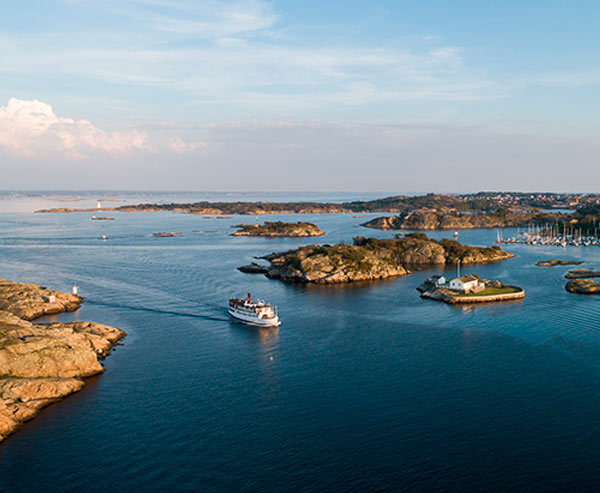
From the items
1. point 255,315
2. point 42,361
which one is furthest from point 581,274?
point 42,361

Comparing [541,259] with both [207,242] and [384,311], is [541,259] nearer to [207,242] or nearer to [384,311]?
[384,311]

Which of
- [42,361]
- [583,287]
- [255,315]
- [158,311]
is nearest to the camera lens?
[42,361]

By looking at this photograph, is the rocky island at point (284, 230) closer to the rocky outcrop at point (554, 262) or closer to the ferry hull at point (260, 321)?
the rocky outcrop at point (554, 262)

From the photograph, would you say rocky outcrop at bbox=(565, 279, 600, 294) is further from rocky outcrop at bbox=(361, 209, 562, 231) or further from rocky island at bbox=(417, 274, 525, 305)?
rocky outcrop at bbox=(361, 209, 562, 231)

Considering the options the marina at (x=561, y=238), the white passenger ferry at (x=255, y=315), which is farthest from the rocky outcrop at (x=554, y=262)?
the white passenger ferry at (x=255, y=315)

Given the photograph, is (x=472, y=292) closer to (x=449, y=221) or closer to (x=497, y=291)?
(x=497, y=291)

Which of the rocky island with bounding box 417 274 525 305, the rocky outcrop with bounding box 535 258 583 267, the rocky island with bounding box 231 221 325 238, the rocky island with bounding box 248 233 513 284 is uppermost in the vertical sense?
the rocky island with bounding box 231 221 325 238

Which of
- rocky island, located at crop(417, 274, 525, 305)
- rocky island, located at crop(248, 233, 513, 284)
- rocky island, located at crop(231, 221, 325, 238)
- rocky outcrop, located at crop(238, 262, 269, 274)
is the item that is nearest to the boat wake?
rocky island, located at crop(248, 233, 513, 284)
